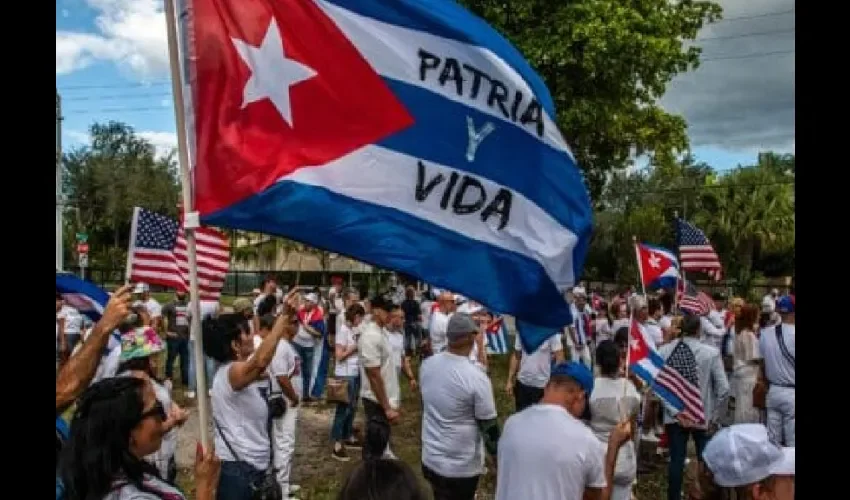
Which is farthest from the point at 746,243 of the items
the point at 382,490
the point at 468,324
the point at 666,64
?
the point at 382,490

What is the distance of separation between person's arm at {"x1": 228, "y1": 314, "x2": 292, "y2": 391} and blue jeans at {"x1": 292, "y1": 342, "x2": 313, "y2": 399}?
778 centimetres

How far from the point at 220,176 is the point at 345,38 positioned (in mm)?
1053

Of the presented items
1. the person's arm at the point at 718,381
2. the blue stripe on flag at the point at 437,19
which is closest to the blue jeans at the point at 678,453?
the person's arm at the point at 718,381

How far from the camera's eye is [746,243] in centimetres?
5059

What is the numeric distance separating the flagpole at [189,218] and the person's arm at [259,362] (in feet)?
4.58

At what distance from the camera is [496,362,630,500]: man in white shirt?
169 inches

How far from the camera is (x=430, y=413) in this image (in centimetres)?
602

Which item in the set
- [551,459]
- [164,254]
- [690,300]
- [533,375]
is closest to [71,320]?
[164,254]

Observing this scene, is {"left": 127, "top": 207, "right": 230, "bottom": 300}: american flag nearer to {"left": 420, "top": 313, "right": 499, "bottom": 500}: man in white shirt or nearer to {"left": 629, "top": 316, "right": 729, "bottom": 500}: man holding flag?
{"left": 420, "top": 313, "right": 499, "bottom": 500}: man in white shirt

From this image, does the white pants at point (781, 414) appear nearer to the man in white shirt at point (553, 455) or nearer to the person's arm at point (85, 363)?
the man in white shirt at point (553, 455)

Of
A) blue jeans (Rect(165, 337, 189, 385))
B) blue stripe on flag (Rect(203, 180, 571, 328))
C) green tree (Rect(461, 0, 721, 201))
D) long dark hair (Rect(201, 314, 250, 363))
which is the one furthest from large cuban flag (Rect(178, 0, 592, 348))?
green tree (Rect(461, 0, 721, 201))

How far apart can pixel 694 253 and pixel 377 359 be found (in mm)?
6992
